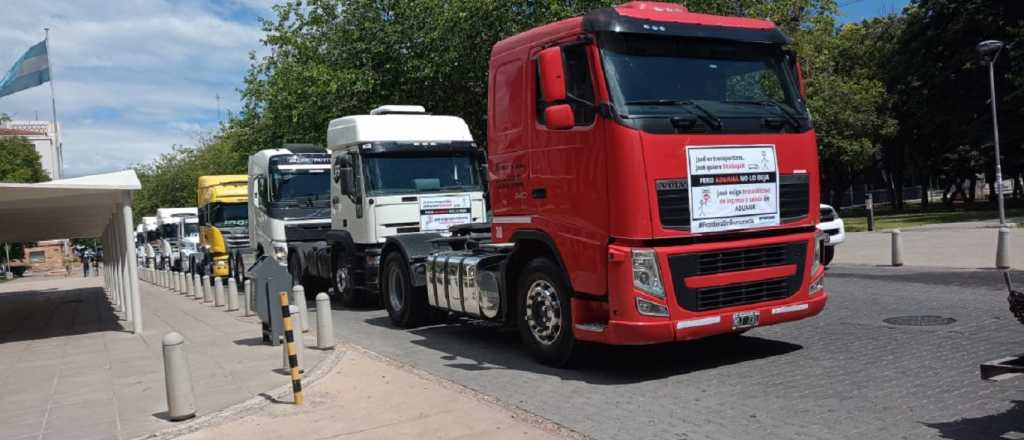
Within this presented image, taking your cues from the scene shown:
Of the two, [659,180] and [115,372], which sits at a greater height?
[659,180]

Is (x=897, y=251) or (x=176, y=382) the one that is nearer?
(x=176, y=382)

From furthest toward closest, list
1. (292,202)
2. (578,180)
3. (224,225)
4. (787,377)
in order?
(224,225) < (292,202) < (578,180) < (787,377)

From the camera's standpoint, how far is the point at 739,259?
7316 millimetres

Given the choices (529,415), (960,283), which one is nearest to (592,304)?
(529,415)

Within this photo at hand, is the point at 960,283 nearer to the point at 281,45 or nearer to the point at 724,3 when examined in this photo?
the point at 724,3

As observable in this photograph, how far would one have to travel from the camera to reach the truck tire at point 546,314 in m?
7.72

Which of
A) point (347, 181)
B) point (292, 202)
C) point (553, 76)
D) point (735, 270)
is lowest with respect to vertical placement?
point (735, 270)

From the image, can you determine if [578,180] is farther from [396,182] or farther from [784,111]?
[396,182]

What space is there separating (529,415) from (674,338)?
152 cm

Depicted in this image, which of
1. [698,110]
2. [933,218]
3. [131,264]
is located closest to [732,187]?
[698,110]

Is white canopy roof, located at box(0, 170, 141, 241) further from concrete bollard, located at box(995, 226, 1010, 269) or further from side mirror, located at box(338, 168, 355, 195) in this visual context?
Result: concrete bollard, located at box(995, 226, 1010, 269)

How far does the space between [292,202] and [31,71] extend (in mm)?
18654

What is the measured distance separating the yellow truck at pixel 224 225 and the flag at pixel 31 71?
8.79 m

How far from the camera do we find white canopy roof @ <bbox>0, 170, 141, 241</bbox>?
11.5m
